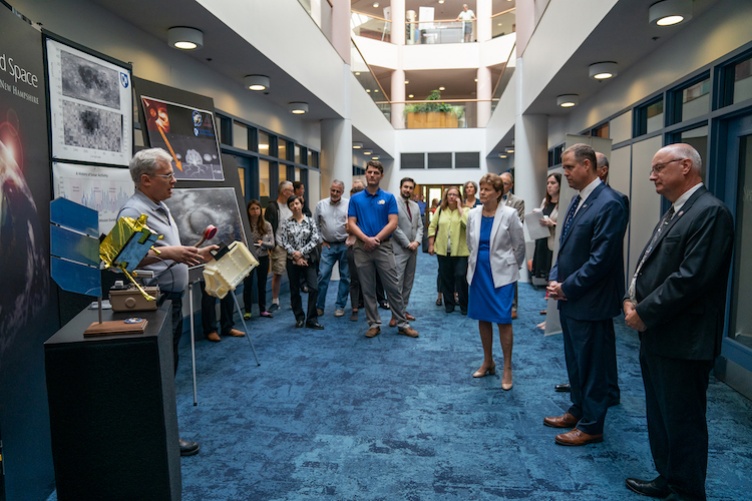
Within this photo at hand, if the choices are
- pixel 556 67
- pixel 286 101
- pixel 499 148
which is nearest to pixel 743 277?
pixel 556 67

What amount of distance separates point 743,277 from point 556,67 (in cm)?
381

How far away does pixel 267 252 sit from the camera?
6.65 metres

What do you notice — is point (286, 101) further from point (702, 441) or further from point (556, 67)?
point (702, 441)

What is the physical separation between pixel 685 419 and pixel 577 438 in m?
0.87

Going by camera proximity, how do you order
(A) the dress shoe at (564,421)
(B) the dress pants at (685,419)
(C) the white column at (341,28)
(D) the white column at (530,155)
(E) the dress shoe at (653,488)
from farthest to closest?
(C) the white column at (341,28), (D) the white column at (530,155), (A) the dress shoe at (564,421), (E) the dress shoe at (653,488), (B) the dress pants at (685,419)

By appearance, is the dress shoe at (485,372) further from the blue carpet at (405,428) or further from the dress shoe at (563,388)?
the dress shoe at (563,388)

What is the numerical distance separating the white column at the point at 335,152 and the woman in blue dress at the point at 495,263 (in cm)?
631

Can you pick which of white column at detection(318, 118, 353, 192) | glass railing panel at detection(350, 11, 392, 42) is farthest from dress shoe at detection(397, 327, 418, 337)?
glass railing panel at detection(350, 11, 392, 42)

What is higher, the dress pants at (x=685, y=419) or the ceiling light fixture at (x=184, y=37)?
the ceiling light fixture at (x=184, y=37)

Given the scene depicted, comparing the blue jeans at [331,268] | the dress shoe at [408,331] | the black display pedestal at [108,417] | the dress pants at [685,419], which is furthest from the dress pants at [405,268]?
the black display pedestal at [108,417]

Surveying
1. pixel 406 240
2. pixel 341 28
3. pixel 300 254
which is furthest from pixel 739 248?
pixel 341 28

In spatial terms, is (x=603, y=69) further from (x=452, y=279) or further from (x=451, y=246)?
(x=452, y=279)

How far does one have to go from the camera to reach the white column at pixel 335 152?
10.3 m

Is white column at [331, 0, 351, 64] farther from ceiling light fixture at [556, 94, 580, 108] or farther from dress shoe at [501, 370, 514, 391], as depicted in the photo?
dress shoe at [501, 370, 514, 391]
